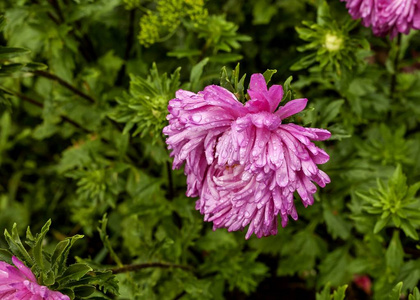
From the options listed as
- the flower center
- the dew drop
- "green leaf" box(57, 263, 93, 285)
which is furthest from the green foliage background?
the dew drop

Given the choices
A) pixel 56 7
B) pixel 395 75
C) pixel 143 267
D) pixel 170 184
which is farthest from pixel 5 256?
pixel 395 75

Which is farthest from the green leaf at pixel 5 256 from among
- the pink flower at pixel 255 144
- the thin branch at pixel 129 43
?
the thin branch at pixel 129 43

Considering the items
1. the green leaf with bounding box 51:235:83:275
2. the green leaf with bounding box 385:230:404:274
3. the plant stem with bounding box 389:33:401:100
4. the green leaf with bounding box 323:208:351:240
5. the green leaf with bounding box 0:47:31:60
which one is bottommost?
the green leaf with bounding box 323:208:351:240

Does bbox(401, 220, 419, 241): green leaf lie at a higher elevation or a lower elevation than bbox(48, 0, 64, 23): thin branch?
lower

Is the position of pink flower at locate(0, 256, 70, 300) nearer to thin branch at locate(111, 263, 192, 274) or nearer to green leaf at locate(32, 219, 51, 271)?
green leaf at locate(32, 219, 51, 271)

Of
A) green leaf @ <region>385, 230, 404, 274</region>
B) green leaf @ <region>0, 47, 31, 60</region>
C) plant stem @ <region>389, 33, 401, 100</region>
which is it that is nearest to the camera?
green leaf @ <region>0, 47, 31, 60</region>

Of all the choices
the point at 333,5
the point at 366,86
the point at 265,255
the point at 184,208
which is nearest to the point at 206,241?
the point at 184,208

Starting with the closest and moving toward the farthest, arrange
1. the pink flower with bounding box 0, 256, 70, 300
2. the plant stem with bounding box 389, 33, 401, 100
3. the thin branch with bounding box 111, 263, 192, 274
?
1. the pink flower with bounding box 0, 256, 70, 300
2. the thin branch with bounding box 111, 263, 192, 274
3. the plant stem with bounding box 389, 33, 401, 100

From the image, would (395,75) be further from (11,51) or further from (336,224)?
(11,51)
